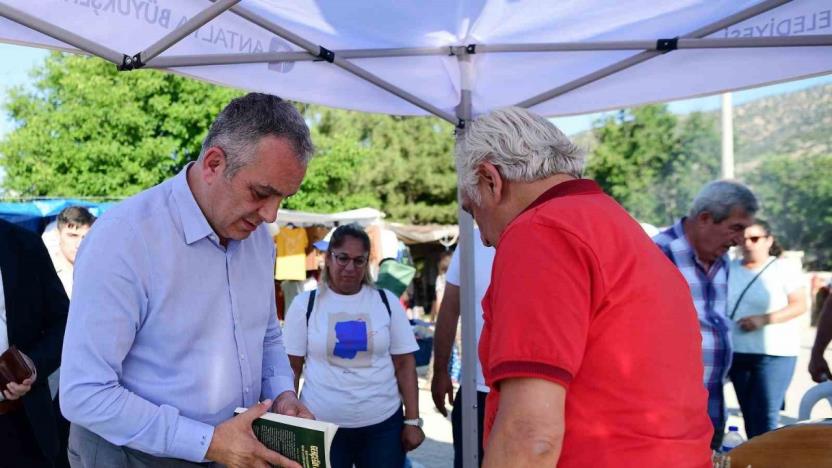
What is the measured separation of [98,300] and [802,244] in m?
37.9

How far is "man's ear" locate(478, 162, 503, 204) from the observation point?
1.78 meters

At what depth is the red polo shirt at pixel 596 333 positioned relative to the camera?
1.50 meters

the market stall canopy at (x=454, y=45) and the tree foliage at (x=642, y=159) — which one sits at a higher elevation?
the tree foliage at (x=642, y=159)

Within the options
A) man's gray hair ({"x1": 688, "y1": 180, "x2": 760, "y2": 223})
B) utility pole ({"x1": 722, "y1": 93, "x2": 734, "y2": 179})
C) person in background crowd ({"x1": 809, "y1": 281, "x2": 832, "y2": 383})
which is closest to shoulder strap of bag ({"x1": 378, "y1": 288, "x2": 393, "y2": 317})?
man's gray hair ({"x1": 688, "y1": 180, "x2": 760, "y2": 223})

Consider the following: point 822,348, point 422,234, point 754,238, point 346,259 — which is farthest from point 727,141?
point 346,259

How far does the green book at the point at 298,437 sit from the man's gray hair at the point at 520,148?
68 centimetres

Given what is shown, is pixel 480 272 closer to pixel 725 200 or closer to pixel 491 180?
pixel 725 200

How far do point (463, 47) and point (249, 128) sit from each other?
79.4 inches

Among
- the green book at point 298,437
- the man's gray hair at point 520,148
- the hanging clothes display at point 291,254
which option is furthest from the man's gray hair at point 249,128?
the hanging clothes display at point 291,254

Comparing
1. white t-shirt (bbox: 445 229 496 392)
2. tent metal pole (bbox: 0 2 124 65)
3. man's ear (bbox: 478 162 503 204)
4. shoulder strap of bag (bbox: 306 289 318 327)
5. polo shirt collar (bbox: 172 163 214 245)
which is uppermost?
tent metal pole (bbox: 0 2 124 65)

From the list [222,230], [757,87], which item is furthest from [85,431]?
[757,87]

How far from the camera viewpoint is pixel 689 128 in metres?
36.1

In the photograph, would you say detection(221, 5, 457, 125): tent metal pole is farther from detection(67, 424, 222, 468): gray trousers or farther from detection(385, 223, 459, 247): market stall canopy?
detection(385, 223, 459, 247): market stall canopy

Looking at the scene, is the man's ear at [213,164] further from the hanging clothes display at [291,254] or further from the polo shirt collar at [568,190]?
the hanging clothes display at [291,254]
